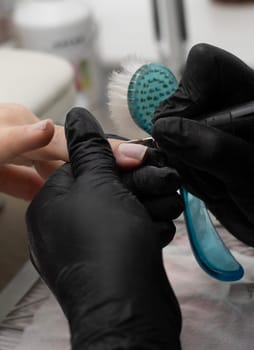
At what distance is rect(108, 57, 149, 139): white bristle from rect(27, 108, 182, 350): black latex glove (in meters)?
0.11

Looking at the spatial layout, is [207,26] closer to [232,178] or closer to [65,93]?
[65,93]

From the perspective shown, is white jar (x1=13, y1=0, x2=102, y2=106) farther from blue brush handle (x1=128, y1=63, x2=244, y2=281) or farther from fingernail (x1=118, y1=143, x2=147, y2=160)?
fingernail (x1=118, y1=143, x2=147, y2=160)

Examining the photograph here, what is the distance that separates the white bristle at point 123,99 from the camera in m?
0.65

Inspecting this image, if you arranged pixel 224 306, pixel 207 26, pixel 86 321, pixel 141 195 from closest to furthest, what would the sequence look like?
pixel 86 321 < pixel 141 195 < pixel 224 306 < pixel 207 26

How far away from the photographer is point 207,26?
1516 millimetres

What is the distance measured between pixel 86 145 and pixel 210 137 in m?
0.12

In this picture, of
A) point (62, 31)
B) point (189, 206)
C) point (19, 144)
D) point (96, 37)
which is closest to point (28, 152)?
point (19, 144)

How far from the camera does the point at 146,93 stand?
2.09 ft

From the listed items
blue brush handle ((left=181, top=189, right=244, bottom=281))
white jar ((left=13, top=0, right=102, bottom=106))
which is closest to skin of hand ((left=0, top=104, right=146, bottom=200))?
blue brush handle ((left=181, top=189, right=244, bottom=281))

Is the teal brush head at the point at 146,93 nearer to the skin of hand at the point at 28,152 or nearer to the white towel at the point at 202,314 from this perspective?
the skin of hand at the point at 28,152

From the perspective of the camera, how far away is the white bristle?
2.13 ft

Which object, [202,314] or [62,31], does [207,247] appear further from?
[62,31]

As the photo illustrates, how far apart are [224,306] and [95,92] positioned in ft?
3.40

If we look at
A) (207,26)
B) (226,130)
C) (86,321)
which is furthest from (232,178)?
(207,26)
